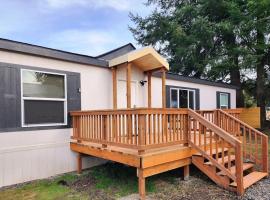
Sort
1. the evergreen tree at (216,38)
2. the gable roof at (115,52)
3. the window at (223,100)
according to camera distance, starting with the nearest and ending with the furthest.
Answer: the gable roof at (115,52) < the window at (223,100) < the evergreen tree at (216,38)

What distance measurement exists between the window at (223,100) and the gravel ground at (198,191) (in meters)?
7.42

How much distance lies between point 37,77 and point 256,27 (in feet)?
43.5

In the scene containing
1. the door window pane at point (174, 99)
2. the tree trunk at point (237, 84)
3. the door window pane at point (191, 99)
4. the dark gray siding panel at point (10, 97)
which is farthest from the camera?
the tree trunk at point (237, 84)

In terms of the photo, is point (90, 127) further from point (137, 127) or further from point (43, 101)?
point (137, 127)

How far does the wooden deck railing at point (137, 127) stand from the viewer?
4480mm

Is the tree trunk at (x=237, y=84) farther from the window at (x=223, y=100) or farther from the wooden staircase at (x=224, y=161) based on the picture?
the wooden staircase at (x=224, y=161)

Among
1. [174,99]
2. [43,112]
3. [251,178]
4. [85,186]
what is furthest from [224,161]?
[174,99]

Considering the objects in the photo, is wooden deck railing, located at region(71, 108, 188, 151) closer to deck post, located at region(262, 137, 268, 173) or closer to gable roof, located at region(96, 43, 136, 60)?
deck post, located at region(262, 137, 268, 173)

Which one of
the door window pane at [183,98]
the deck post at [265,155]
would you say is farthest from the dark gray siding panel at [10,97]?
the door window pane at [183,98]

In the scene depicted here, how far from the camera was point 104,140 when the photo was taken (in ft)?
17.5

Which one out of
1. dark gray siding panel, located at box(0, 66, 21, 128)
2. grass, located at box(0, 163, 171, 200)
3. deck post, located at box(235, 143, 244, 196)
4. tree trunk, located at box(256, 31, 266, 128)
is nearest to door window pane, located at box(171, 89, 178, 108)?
grass, located at box(0, 163, 171, 200)

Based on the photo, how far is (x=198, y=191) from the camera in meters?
4.84

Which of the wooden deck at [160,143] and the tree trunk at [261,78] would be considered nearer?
the wooden deck at [160,143]

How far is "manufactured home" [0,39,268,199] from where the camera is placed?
4.71 meters
